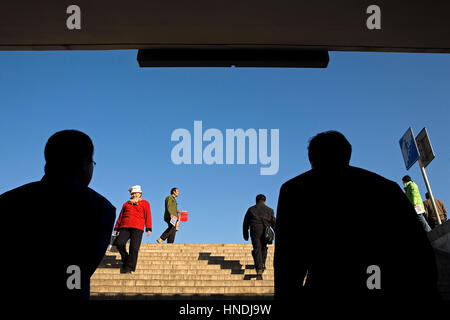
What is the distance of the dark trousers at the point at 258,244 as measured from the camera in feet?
27.0

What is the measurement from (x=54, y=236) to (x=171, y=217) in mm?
10281

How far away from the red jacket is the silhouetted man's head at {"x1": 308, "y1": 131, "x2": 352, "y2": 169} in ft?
22.2

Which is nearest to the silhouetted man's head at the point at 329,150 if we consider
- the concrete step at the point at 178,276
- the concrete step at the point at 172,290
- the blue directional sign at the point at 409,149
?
the concrete step at the point at 172,290

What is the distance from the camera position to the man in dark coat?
8.26 m

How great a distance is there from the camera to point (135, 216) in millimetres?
8391

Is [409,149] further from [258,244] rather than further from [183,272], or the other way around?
[183,272]

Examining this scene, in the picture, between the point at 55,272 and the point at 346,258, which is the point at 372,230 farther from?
the point at 55,272

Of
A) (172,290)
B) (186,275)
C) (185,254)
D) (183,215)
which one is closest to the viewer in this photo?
(172,290)

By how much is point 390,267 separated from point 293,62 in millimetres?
3670

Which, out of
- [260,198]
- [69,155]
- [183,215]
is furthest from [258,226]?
[69,155]

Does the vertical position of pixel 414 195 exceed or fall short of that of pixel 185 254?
it exceeds it

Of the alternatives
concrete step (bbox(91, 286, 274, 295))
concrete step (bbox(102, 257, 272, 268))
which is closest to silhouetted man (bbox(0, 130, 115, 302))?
concrete step (bbox(91, 286, 274, 295))

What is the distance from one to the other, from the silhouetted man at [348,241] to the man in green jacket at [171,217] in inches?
394
